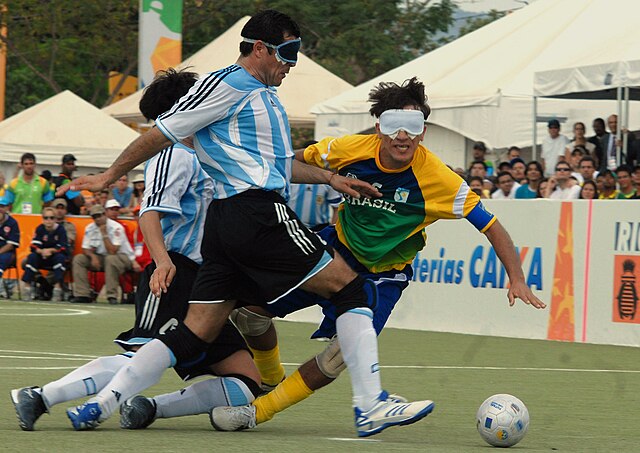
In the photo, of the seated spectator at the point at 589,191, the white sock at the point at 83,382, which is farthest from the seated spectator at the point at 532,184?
the white sock at the point at 83,382

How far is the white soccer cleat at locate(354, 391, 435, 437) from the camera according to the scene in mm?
6348

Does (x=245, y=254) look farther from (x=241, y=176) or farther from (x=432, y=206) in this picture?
(x=432, y=206)

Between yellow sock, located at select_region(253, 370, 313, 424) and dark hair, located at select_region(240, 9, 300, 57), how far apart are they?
1540mm

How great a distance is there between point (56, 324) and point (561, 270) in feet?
16.9

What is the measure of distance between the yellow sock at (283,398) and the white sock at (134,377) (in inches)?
24.0

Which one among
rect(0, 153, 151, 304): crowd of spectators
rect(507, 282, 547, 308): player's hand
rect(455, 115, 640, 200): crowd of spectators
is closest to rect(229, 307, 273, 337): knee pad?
rect(507, 282, 547, 308): player's hand

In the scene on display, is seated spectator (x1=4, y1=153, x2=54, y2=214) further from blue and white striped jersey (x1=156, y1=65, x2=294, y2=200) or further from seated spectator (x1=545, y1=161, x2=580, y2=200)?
blue and white striped jersey (x1=156, y1=65, x2=294, y2=200)

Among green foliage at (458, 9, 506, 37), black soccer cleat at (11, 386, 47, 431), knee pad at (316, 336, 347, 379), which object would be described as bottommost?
black soccer cleat at (11, 386, 47, 431)

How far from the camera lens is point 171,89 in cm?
716

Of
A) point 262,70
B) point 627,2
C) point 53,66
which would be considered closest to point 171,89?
point 262,70

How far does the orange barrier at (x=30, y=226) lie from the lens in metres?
20.7

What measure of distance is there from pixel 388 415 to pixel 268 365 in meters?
1.95

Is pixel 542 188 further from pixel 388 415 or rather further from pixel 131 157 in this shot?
pixel 131 157

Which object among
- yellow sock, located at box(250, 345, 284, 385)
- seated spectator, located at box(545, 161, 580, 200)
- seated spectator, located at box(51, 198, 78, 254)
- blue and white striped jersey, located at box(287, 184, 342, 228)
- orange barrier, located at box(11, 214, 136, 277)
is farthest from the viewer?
orange barrier, located at box(11, 214, 136, 277)
